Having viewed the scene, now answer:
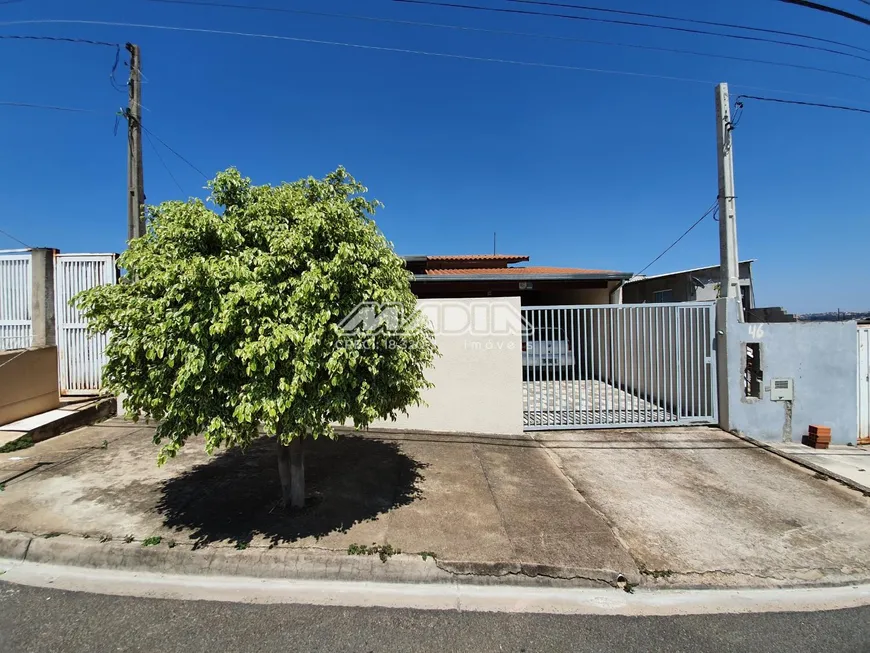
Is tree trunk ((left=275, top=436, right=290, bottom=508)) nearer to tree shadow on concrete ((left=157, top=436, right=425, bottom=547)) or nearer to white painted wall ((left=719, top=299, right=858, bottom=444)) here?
tree shadow on concrete ((left=157, top=436, right=425, bottom=547))

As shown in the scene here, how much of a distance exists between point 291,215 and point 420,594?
3081 millimetres

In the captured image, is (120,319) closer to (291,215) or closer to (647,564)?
(291,215)

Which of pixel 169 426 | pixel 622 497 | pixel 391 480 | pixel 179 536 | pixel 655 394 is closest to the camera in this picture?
pixel 169 426

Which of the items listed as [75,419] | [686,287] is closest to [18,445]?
[75,419]

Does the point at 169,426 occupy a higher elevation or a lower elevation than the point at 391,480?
higher

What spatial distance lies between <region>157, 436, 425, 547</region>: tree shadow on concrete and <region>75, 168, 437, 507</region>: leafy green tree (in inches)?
35.7

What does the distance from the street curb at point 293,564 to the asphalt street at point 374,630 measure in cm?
32

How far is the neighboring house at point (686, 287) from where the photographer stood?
32.0 ft

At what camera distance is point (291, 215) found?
334cm

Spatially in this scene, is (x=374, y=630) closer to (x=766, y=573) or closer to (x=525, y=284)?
(x=766, y=573)

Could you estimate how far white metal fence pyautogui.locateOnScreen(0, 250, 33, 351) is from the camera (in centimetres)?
678

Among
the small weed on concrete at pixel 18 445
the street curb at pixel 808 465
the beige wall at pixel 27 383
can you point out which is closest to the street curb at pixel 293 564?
the small weed on concrete at pixel 18 445

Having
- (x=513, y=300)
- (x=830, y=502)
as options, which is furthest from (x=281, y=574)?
(x=830, y=502)

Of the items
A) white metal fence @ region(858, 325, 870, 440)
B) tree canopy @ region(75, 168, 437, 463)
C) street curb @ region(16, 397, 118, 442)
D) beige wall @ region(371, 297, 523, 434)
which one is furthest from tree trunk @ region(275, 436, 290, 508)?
white metal fence @ region(858, 325, 870, 440)
